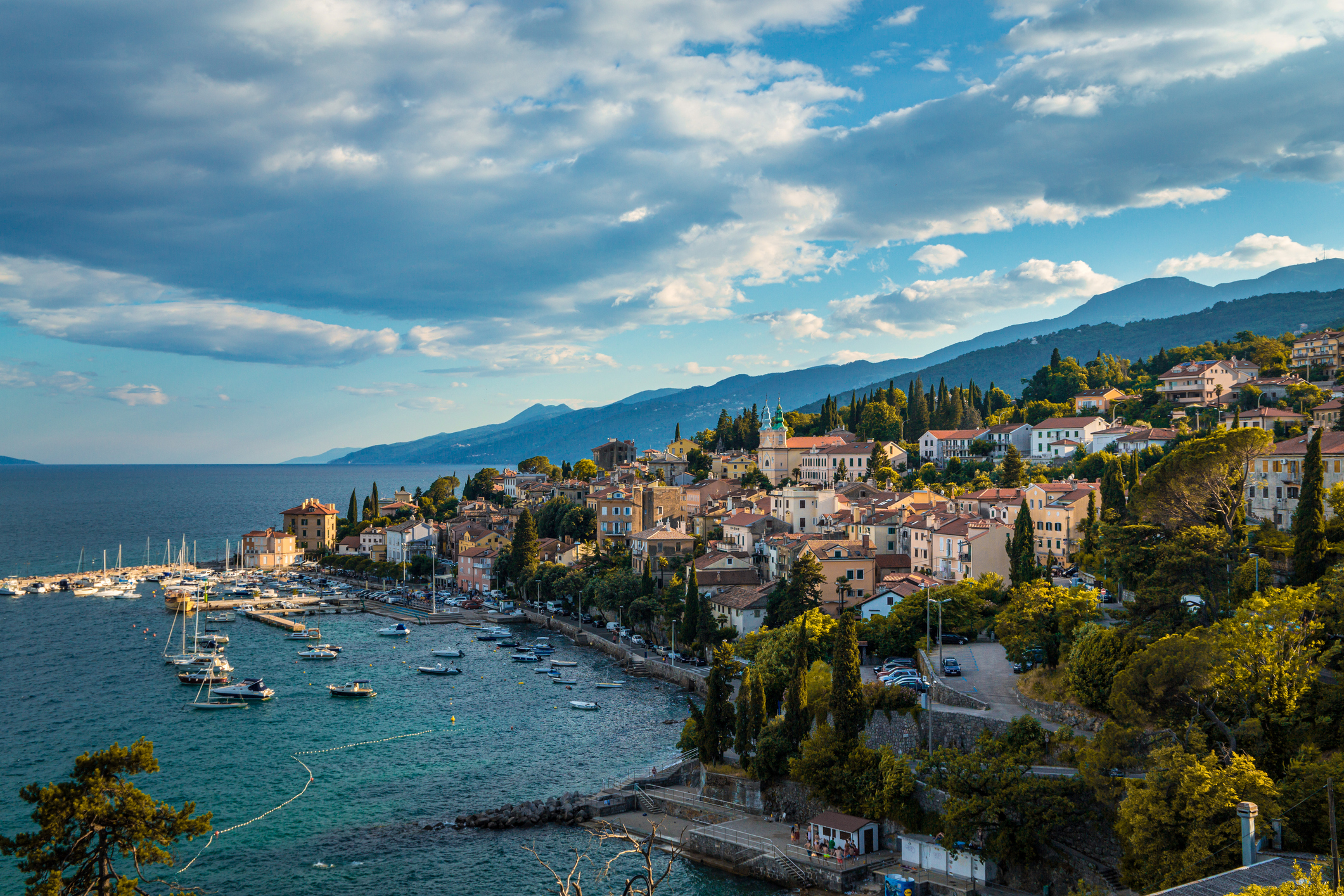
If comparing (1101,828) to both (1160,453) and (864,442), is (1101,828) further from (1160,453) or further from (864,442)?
(864,442)

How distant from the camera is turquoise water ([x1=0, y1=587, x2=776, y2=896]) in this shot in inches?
1203

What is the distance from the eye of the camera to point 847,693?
106 ft

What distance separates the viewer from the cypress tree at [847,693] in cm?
3209

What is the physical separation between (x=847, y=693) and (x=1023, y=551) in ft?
66.8

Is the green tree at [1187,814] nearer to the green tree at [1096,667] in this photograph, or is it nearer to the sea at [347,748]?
the green tree at [1096,667]

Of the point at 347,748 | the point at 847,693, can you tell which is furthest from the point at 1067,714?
the point at 347,748

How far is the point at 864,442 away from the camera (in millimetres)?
93438

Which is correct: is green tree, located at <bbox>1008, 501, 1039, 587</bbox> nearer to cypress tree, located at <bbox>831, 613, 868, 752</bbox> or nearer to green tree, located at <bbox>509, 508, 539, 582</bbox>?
cypress tree, located at <bbox>831, 613, 868, 752</bbox>

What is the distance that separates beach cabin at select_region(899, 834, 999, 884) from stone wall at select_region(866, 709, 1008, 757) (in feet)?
9.93

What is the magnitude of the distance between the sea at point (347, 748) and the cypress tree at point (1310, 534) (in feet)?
67.7

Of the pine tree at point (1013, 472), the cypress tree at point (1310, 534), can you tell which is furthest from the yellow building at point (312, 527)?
the cypress tree at point (1310, 534)

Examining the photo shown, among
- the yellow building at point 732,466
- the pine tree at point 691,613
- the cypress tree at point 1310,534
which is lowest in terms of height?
the pine tree at point 691,613

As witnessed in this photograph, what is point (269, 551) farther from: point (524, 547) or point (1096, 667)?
point (1096, 667)

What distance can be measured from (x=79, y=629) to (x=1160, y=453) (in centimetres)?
8205
